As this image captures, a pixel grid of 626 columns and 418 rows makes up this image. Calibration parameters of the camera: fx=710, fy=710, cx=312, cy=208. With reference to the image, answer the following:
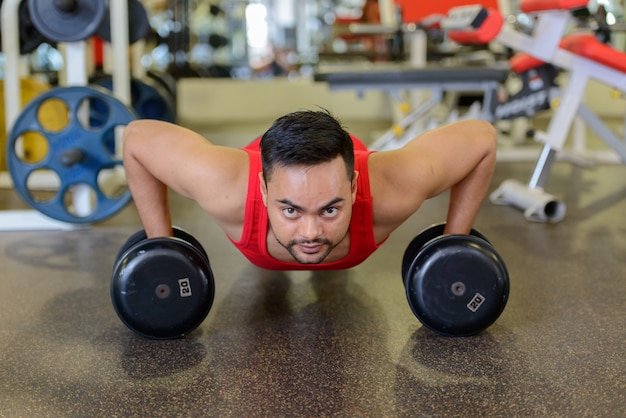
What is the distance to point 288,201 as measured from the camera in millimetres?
1074

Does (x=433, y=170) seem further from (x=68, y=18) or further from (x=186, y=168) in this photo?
(x=68, y=18)

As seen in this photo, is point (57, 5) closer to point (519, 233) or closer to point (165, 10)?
point (519, 233)

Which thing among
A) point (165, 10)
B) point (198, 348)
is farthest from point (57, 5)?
point (165, 10)

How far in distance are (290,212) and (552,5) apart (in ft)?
5.12

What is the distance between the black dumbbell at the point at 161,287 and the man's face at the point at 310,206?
0.21 metres

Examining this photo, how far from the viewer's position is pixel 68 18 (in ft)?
6.66

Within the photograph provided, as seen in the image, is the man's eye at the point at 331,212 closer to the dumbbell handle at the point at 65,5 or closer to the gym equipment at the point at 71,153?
the gym equipment at the point at 71,153

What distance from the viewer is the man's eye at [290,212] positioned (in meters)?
1.09

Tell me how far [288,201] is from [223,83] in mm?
5048

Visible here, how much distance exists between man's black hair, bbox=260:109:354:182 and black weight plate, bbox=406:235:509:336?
0.83 ft

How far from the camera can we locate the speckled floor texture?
1068 millimetres

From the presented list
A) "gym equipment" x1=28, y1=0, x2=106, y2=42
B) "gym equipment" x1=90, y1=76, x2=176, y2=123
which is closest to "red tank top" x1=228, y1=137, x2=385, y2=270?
"gym equipment" x1=28, y1=0, x2=106, y2=42

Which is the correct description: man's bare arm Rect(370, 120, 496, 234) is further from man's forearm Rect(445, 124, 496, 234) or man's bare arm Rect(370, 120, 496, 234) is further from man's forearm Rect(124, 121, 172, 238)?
man's forearm Rect(124, 121, 172, 238)

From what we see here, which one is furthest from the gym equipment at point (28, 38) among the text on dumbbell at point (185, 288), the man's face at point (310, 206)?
the man's face at point (310, 206)
